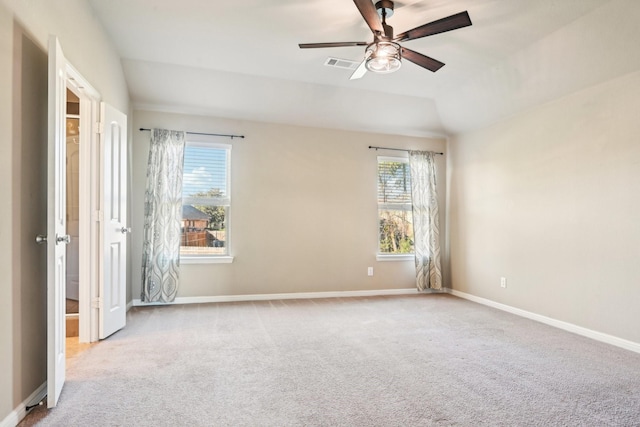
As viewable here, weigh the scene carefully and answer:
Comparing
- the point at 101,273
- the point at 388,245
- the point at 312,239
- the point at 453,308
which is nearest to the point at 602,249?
the point at 453,308

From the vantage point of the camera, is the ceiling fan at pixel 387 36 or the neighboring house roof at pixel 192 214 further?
the neighboring house roof at pixel 192 214

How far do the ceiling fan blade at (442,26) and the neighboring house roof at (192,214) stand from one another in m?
3.31

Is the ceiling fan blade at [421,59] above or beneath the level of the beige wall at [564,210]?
above

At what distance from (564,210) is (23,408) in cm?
471

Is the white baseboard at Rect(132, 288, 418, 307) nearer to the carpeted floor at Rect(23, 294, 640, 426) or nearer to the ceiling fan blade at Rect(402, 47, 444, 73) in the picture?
the carpeted floor at Rect(23, 294, 640, 426)

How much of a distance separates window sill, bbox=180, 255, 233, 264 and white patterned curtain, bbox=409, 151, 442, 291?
108 inches

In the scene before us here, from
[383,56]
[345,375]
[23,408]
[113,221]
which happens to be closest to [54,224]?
[23,408]

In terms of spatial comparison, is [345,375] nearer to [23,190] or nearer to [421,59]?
[23,190]

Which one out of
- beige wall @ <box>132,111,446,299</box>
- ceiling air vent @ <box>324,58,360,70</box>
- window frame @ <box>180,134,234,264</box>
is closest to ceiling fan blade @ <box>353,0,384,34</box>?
ceiling air vent @ <box>324,58,360,70</box>

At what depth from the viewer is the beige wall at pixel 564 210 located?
10.8ft

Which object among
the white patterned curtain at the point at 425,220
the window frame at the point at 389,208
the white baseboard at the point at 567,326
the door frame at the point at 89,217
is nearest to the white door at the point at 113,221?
the door frame at the point at 89,217

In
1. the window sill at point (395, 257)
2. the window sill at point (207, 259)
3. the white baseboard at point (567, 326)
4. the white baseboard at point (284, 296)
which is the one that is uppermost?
the window sill at point (207, 259)

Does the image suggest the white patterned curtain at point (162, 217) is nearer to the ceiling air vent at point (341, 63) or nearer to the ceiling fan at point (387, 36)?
the ceiling air vent at point (341, 63)

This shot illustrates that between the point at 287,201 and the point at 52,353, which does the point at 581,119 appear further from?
the point at 52,353
